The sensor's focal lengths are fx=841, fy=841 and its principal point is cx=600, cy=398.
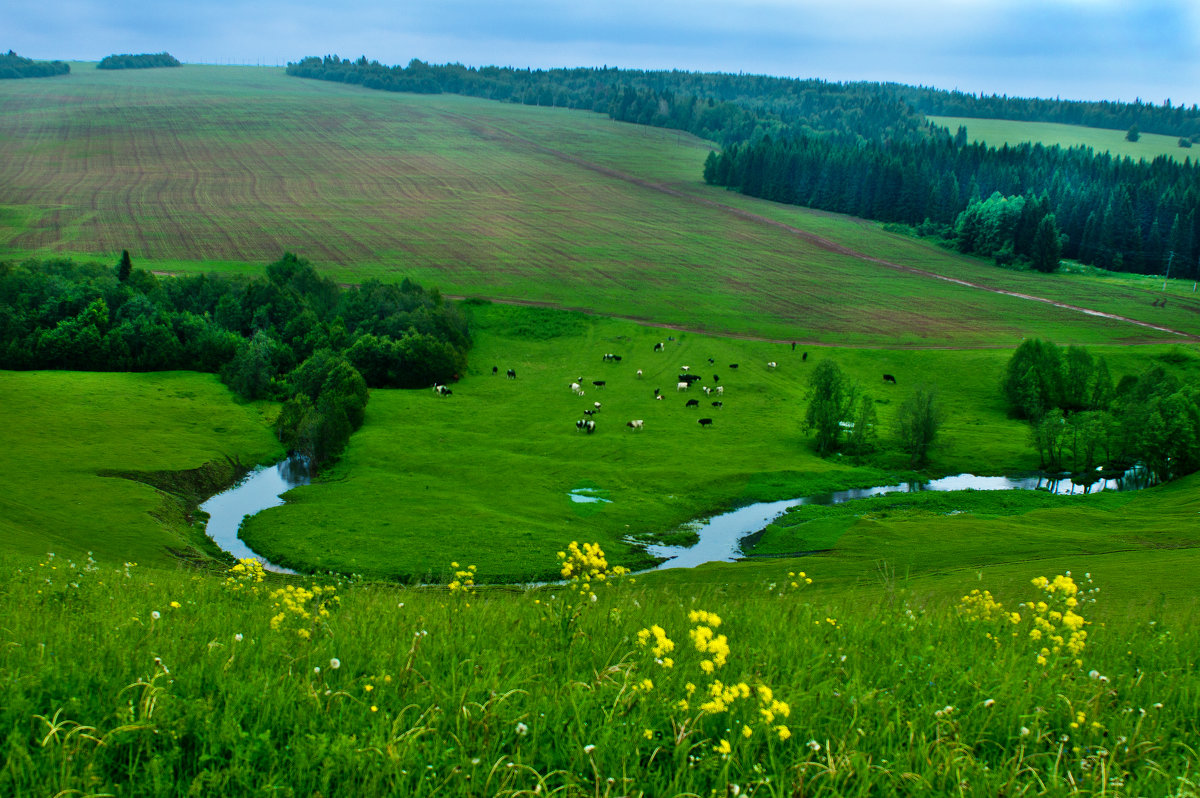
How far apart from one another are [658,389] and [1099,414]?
3580 centimetres

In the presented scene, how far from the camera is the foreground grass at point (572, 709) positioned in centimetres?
611

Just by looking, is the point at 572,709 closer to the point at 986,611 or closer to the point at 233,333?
the point at 986,611

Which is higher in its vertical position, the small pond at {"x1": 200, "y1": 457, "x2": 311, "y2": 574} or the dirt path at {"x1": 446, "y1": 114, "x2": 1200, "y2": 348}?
the dirt path at {"x1": 446, "y1": 114, "x2": 1200, "y2": 348}

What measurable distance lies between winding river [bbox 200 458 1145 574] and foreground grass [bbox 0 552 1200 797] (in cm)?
3714

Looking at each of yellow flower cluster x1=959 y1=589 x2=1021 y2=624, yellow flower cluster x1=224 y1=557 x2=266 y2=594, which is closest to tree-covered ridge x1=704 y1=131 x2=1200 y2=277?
yellow flower cluster x1=959 y1=589 x2=1021 y2=624

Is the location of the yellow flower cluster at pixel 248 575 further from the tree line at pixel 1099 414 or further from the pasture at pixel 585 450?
the tree line at pixel 1099 414

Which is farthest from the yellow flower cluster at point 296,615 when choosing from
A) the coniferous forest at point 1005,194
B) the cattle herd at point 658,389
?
the coniferous forest at point 1005,194

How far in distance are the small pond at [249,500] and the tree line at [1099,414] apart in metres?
55.2

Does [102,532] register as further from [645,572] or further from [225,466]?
[645,572]

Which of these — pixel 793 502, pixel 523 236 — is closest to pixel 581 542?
pixel 793 502

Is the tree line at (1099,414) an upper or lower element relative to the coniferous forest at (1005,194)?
lower

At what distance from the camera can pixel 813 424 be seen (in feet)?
218

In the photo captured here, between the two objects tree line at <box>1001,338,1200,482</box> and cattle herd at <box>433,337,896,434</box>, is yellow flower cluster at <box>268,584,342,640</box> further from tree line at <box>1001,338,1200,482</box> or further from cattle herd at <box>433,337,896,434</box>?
tree line at <box>1001,338,1200,482</box>

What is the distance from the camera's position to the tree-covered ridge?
138375mm
